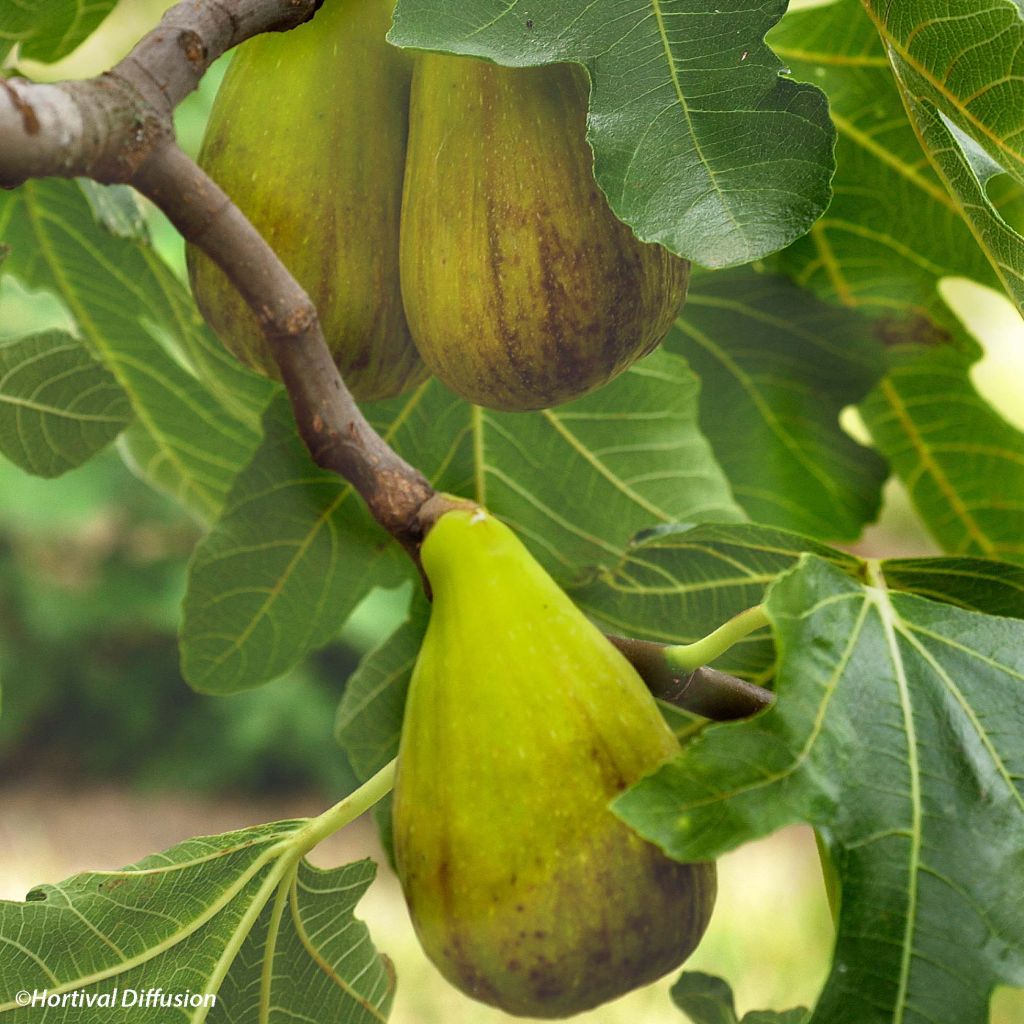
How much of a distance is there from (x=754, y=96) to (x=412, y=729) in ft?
0.77

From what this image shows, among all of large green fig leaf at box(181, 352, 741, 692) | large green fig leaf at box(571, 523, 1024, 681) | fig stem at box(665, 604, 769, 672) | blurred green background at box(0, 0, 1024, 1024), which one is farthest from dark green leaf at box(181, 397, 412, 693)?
blurred green background at box(0, 0, 1024, 1024)

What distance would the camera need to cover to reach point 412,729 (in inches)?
17.1

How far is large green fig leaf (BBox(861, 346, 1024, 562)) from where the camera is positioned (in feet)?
2.49

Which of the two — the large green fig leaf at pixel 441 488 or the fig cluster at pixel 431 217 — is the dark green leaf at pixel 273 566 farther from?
the fig cluster at pixel 431 217

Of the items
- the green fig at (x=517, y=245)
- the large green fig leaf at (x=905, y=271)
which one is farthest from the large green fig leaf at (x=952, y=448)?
the green fig at (x=517, y=245)

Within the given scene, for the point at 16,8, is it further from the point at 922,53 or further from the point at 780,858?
the point at 780,858

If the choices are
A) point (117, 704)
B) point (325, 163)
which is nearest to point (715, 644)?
point (325, 163)

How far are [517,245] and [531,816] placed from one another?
0.62ft

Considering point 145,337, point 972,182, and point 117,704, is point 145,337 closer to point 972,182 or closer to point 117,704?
point 972,182

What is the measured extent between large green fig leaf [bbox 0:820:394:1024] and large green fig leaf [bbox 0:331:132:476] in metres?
0.21

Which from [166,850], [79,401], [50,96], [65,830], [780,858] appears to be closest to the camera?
[50,96]

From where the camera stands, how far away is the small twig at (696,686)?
0.47 m

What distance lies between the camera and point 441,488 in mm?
699

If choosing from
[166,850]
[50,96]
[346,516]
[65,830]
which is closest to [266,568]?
[346,516]
